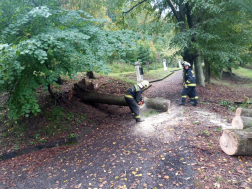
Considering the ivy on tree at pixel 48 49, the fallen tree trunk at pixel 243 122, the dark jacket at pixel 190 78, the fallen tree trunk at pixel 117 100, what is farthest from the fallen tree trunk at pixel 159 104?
the fallen tree trunk at pixel 243 122

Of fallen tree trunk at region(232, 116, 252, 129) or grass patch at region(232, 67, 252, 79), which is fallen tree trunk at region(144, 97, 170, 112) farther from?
grass patch at region(232, 67, 252, 79)

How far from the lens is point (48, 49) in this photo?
14.8 ft

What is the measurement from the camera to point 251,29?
10836 mm

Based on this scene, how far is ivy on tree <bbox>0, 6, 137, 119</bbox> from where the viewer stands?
4.31m

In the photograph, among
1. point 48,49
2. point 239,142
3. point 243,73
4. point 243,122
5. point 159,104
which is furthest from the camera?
point 243,73

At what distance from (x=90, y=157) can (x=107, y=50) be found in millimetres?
3116

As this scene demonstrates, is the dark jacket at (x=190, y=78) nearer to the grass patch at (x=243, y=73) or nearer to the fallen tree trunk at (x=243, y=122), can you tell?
the fallen tree trunk at (x=243, y=122)

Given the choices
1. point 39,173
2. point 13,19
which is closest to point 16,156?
point 39,173

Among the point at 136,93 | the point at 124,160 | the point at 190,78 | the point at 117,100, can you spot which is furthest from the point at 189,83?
the point at 124,160

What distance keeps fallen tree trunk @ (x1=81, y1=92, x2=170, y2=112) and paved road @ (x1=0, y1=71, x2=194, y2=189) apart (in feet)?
3.19

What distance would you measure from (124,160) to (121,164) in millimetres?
164

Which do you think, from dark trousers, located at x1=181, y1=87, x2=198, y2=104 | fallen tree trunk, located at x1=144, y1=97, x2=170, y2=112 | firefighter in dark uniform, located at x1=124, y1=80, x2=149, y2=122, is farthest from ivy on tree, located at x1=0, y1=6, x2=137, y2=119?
dark trousers, located at x1=181, y1=87, x2=198, y2=104

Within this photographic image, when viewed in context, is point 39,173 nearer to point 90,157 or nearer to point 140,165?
point 90,157

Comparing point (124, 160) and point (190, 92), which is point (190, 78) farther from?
point (124, 160)
